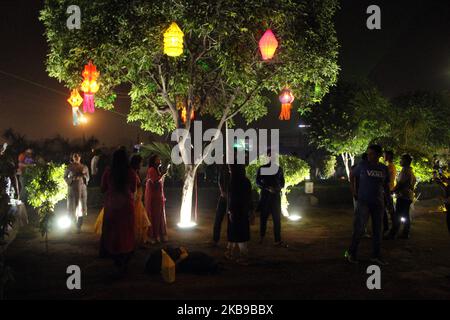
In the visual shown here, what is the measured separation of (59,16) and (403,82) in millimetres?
26979

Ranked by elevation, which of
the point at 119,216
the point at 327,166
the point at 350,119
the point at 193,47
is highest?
the point at 193,47

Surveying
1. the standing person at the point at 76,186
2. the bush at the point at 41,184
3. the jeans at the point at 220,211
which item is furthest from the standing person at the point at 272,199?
the bush at the point at 41,184

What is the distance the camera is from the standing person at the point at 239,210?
7.09 m

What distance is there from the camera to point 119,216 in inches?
252

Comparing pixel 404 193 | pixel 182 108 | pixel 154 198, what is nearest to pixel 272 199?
pixel 154 198

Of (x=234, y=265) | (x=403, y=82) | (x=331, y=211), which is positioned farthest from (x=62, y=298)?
(x=403, y=82)

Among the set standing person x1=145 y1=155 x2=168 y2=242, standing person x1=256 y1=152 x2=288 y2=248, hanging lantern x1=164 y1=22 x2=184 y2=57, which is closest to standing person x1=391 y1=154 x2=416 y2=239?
standing person x1=256 y1=152 x2=288 y2=248

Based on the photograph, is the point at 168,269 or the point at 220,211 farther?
the point at 220,211

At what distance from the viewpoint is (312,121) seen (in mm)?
22609

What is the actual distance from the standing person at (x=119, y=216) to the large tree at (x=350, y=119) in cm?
1137

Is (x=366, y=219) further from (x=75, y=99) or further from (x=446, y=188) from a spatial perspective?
(x=75, y=99)

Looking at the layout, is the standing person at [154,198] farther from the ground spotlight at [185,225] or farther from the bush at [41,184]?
the bush at [41,184]

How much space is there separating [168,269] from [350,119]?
16.5 m
